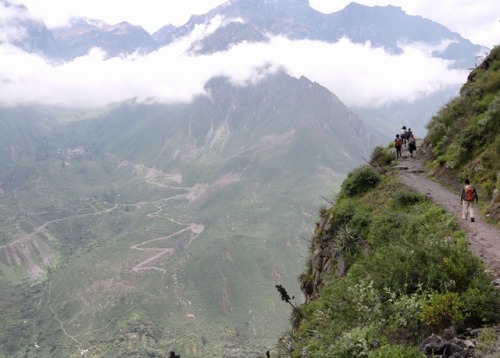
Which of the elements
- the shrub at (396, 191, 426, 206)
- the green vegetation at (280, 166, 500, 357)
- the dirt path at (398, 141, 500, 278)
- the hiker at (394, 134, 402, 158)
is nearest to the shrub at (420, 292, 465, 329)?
the green vegetation at (280, 166, 500, 357)

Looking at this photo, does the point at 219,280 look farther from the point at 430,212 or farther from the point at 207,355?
the point at 430,212

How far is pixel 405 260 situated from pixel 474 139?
19.1 m

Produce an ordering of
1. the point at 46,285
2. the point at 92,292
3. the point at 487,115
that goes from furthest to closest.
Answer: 1. the point at 46,285
2. the point at 92,292
3. the point at 487,115

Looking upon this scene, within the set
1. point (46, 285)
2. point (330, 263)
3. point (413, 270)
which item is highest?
point (413, 270)

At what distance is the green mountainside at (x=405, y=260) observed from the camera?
12.2 m

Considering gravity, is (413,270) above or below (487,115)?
below

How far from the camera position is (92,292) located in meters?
180

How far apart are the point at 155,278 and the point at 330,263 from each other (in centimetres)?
17718

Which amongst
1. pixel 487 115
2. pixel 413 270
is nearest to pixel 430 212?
pixel 413 270

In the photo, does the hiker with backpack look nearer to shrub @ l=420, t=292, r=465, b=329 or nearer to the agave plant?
the agave plant

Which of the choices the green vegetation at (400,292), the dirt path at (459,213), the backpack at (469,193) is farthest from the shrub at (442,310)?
the backpack at (469,193)

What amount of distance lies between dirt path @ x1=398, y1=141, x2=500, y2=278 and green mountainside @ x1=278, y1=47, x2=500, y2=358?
663mm

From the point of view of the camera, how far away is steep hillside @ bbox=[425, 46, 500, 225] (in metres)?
25.3

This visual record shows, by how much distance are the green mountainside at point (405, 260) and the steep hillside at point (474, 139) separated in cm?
9
